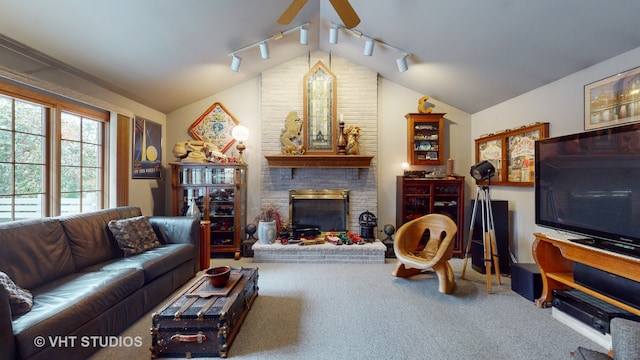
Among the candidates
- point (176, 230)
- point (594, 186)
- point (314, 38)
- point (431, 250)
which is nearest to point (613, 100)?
point (594, 186)

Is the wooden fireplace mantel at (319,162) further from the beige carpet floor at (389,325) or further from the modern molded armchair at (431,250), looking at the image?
the beige carpet floor at (389,325)

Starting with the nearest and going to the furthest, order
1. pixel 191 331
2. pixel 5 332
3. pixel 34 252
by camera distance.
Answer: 1. pixel 5 332
2. pixel 191 331
3. pixel 34 252

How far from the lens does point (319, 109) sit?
430 centimetres

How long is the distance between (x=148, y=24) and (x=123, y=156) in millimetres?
1818

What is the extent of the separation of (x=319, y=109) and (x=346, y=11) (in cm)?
→ 219

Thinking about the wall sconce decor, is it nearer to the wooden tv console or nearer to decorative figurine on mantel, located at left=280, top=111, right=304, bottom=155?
decorative figurine on mantel, located at left=280, top=111, right=304, bottom=155

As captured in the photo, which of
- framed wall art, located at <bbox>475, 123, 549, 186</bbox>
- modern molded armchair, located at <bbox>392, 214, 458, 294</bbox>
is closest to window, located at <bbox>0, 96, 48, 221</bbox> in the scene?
modern molded armchair, located at <bbox>392, 214, 458, 294</bbox>

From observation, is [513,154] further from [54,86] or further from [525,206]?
[54,86]

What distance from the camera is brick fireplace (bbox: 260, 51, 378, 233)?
172 inches

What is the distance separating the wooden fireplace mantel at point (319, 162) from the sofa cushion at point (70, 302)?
2387 mm

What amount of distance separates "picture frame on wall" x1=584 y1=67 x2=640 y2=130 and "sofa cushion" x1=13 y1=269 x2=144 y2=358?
14.1 ft

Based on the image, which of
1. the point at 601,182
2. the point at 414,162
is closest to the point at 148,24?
the point at 414,162

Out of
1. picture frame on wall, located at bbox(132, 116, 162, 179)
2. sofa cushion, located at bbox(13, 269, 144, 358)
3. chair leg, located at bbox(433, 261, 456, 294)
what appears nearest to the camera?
sofa cushion, located at bbox(13, 269, 144, 358)

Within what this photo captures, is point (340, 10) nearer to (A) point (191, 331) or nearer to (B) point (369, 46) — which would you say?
(B) point (369, 46)
